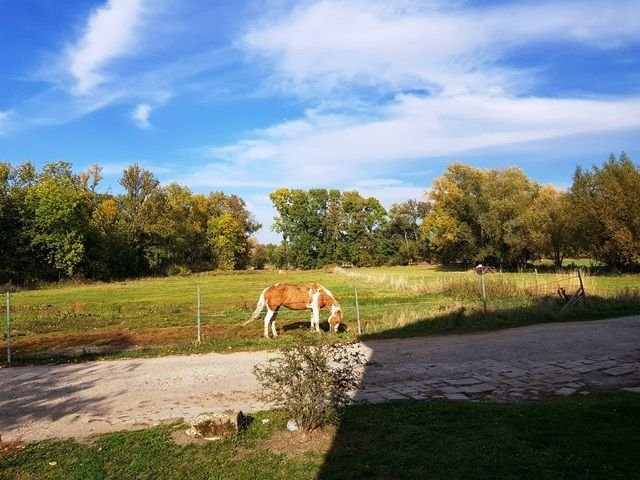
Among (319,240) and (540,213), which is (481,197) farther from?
(319,240)

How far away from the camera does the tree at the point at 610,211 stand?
39969 millimetres

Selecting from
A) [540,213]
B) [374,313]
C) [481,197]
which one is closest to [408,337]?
[374,313]

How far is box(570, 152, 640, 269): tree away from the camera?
3997 cm

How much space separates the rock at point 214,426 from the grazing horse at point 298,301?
9.62 metres

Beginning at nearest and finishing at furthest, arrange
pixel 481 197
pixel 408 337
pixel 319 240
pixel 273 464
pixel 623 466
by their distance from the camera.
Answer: pixel 623 466, pixel 273 464, pixel 408 337, pixel 481 197, pixel 319 240

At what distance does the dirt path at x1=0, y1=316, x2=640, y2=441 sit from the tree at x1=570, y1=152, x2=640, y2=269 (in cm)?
3074

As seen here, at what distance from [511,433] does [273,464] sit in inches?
115

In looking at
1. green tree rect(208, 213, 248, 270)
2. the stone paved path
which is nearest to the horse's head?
the stone paved path

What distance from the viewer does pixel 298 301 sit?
1745 centimetres

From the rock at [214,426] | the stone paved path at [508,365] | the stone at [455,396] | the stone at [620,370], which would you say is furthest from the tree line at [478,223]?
the rock at [214,426]

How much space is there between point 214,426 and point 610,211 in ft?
141

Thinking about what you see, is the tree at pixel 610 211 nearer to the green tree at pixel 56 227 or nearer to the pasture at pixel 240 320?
the pasture at pixel 240 320

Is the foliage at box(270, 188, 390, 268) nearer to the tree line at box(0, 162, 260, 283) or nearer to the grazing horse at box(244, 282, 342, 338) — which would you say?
the tree line at box(0, 162, 260, 283)

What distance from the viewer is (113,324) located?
21906mm
